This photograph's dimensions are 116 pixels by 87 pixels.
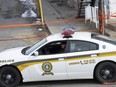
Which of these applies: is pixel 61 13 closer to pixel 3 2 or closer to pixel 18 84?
pixel 3 2

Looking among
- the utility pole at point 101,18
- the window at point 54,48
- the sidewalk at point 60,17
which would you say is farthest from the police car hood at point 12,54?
the sidewalk at point 60,17

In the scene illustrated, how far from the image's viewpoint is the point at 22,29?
2089 centimetres

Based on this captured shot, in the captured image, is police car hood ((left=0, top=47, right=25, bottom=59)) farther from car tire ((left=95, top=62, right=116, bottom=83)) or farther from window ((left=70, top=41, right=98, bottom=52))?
car tire ((left=95, top=62, right=116, bottom=83))

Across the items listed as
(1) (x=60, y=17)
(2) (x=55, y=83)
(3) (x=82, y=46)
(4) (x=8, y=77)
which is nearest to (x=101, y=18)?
(3) (x=82, y=46)

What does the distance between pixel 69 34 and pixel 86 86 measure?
4.93ft

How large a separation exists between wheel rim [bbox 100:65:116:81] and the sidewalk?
813cm

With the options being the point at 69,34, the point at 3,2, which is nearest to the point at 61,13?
the point at 3,2

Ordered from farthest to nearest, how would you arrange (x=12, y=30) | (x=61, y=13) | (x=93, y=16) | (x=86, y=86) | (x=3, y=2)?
(x=3, y=2), (x=61, y=13), (x=12, y=30), (x=93, y=16), (x=86, y=86)

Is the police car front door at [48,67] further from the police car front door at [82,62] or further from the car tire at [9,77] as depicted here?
the car tire at [9,77]

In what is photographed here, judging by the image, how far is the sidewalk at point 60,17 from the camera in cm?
1940

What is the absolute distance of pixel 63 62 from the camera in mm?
9688

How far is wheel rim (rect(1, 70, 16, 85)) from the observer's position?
987 centimetres

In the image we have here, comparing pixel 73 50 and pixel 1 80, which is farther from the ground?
pixel 73 50

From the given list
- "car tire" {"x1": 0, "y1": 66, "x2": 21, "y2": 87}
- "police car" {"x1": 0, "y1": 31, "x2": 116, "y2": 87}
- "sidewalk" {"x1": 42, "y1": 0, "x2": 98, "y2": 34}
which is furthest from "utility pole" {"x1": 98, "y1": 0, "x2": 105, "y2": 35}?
"car tire" {"x1": 0, "y1": 66, "x2": 21, "y2": 87}
